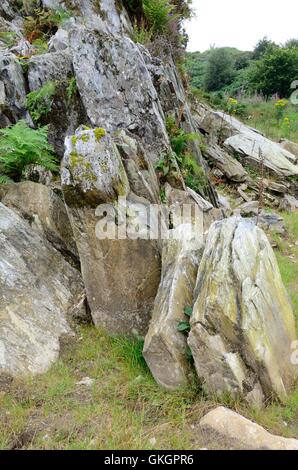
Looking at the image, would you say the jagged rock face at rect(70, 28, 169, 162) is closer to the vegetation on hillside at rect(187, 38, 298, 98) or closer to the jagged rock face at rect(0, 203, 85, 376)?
the jagged rock face at rect(0, 203, 85, 376)

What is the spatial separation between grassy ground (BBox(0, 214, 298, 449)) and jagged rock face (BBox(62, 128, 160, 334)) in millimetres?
507

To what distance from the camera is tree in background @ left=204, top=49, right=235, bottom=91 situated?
27.1m

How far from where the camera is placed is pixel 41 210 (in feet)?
17.5

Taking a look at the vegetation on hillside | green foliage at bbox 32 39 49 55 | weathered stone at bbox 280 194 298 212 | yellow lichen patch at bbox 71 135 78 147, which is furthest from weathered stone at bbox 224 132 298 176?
yellow lichen patch at bbox 71 135 78 147

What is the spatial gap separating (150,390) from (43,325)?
143cm

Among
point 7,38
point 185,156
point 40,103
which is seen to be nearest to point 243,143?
point 185,156

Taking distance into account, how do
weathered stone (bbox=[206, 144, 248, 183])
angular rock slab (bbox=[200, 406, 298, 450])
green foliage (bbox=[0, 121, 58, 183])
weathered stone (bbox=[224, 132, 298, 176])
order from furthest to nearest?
1. weathered stone (bbox=[224, 132, 298, 176])
2. weathered stone (bbox=[206, 144, 248, 183])
3. green foliage (bbox=[0, 121, 58, 183])
4. angular rock slab (bbox=[200, 406, 298, 450])

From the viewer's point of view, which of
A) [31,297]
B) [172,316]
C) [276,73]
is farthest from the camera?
[276,73]

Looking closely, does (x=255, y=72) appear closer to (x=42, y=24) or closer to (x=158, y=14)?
(x=158, y=14)

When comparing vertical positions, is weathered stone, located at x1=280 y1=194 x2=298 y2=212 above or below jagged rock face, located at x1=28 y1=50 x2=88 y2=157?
below

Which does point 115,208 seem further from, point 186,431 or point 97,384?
point 186,431

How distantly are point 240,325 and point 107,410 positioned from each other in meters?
1.46
